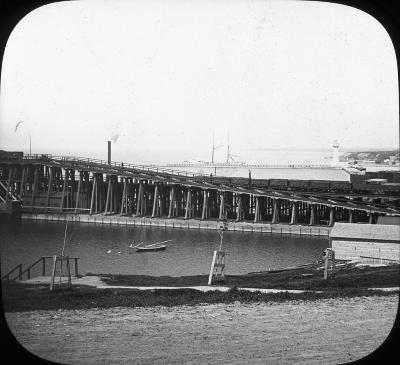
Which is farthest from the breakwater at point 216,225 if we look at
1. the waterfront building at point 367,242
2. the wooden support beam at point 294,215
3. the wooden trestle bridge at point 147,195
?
the waterfront building at point 367,242

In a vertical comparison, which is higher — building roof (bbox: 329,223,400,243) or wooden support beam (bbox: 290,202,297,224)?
building roof (bbox: 329,223,400,243)

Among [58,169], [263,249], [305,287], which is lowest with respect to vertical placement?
[263,249]

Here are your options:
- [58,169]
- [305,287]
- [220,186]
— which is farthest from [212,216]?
[305,287]

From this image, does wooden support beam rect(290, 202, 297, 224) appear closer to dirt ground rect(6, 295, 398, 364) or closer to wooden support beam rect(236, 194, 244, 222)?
wooden support beam rect(236, 194, 244, 222)

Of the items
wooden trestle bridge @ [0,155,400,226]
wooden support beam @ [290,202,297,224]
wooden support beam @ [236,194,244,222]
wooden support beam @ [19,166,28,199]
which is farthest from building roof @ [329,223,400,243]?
wooden support beam @ [290,202,297,224]

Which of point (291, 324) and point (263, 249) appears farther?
point (263, 249)

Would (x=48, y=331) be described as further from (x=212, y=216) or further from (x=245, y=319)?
(x=212, y=216)

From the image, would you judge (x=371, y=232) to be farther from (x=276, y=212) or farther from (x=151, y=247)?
(x=276, y=212)
